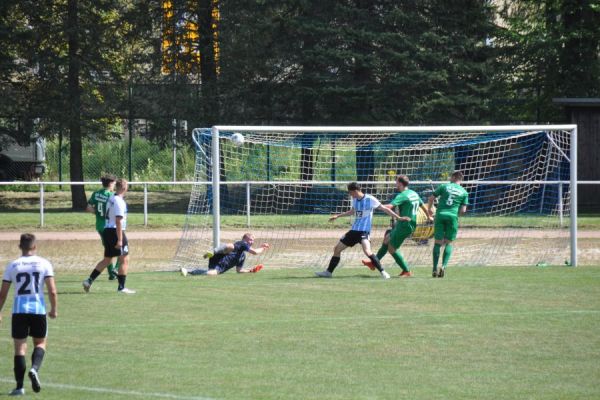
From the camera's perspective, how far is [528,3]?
38.4 m

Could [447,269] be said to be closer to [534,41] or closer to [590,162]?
[590,162]

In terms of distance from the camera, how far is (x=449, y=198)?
1712 cm

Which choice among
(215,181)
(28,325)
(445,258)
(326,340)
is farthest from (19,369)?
(215,181)

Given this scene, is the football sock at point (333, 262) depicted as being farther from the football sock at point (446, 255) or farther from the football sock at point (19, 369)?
the football sock at point (19, 369)

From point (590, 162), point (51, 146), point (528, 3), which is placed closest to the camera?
point (590, 162)

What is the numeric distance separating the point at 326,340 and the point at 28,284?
380 centimetres

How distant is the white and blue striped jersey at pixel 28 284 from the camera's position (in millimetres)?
8750

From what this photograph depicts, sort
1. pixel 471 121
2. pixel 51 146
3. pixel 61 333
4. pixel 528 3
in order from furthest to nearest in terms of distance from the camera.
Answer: pixel 51 146 → pixel 528 3 → pixel 471 121 → pixel 61 333

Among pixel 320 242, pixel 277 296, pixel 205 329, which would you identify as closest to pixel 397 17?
pixel 320 242

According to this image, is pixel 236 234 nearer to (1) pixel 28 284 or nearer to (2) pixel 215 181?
(2) pixel 215 181

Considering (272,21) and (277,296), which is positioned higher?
(272,21)

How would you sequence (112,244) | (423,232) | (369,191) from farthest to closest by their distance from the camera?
(369,191)
(423,232)
(112,244)

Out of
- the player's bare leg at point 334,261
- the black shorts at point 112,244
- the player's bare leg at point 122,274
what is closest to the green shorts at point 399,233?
the player's bare leg at point 334,261

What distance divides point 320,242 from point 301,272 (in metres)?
5.41
